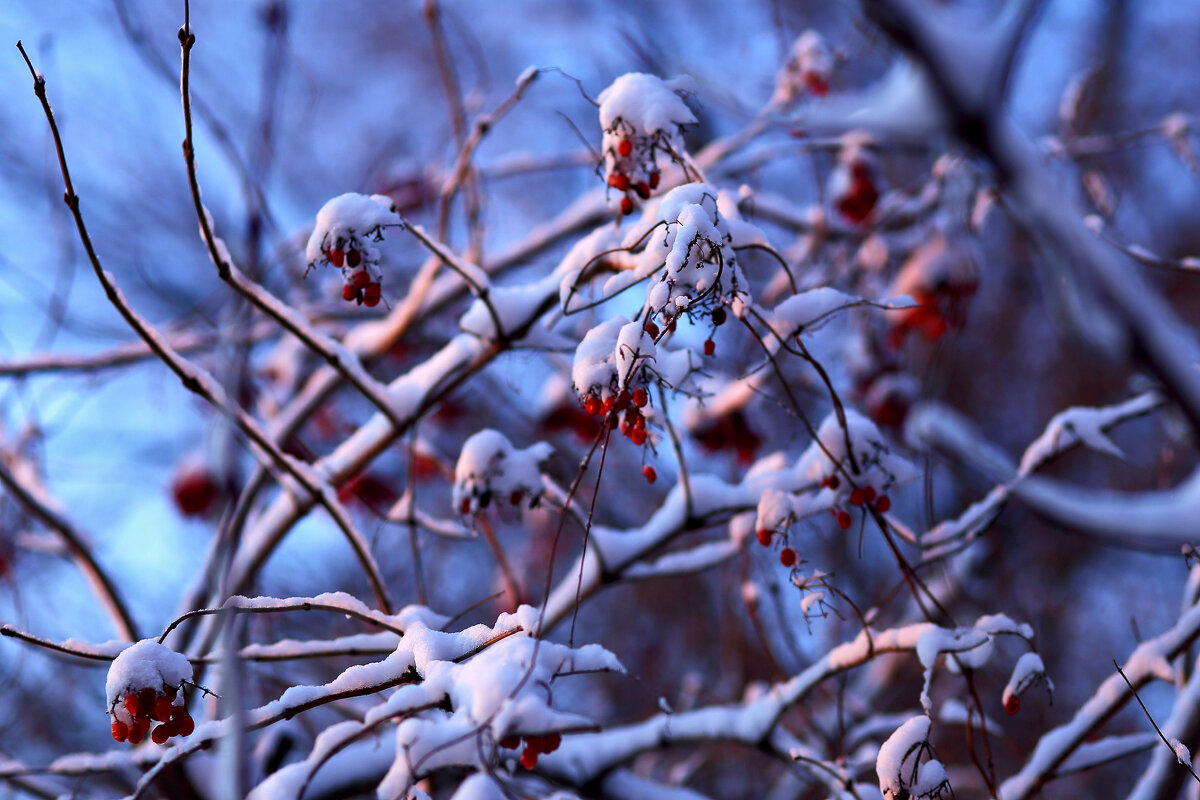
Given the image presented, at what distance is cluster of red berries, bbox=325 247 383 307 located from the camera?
155 centimetres

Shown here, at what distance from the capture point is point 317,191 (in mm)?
8531

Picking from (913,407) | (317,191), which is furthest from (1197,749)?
(317,191)

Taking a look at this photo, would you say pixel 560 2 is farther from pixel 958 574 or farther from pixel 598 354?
pixel 598 354

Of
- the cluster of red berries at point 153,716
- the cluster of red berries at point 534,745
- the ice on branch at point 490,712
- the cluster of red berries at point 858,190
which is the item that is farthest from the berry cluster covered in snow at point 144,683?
the cluster of red berries at point 858,190

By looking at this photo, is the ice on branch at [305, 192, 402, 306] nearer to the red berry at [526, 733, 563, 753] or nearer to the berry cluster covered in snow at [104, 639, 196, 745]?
the berry cluster covered in snow at [104, 639, 196, 745]

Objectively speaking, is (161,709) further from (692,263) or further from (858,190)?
(858,190)

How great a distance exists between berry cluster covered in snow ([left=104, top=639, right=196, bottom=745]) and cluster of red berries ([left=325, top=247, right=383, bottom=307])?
648mm

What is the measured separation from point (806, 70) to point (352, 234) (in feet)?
7.41

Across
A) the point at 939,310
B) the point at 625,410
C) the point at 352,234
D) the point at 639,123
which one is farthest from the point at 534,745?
the point at 939,310

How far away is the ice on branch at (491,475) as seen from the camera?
6.07 feet

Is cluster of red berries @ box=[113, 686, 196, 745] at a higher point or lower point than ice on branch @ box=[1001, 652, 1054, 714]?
higher

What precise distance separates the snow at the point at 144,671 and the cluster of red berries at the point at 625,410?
71 cm

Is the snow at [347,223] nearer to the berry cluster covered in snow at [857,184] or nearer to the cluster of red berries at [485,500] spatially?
the cluster of red berries at [485,500]

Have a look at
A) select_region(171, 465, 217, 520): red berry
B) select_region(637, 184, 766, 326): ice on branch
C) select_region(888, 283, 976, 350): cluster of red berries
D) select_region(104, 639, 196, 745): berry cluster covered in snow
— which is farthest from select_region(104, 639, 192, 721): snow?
select_region(171, 465, 217, 520): red berry
